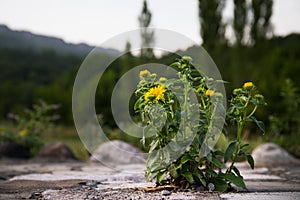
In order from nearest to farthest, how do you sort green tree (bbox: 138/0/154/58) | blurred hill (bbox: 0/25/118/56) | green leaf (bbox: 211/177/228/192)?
green leaf (bbox: 211/177/228/192) < green tree (bbox: 138/0/154/58) < blurred hill (bbox: 0/25/118/56)

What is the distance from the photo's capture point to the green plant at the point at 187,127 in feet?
6.41

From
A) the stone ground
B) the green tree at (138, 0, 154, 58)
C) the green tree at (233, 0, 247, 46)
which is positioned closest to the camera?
the stone ground

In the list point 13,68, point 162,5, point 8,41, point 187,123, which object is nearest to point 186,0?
point 162,5

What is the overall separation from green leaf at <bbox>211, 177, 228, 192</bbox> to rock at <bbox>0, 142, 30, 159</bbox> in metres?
3.92

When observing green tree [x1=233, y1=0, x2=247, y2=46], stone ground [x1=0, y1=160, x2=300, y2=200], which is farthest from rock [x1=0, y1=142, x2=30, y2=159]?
green tree [x1=233, y1=0, x2=247, y2=46]

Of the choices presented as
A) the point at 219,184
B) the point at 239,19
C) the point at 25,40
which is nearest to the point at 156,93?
the point at 219,184

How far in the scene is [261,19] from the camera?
10266 mm

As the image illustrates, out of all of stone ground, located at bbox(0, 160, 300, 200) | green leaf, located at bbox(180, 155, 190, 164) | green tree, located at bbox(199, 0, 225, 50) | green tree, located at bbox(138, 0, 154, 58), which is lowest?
stone ground, located at bbox(0, 160, 300, 200)

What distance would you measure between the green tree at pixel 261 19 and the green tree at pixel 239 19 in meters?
0.30

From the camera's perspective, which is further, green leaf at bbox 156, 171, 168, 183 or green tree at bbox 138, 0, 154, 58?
green tree at bbox 138, 0, 154, 58

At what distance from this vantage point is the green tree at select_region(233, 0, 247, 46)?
9891mm

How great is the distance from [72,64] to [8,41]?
384cm

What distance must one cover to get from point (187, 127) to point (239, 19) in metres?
8.58

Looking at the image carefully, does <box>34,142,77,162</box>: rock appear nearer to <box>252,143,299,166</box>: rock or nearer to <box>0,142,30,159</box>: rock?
<box>0,142,30,159</box>: rock
